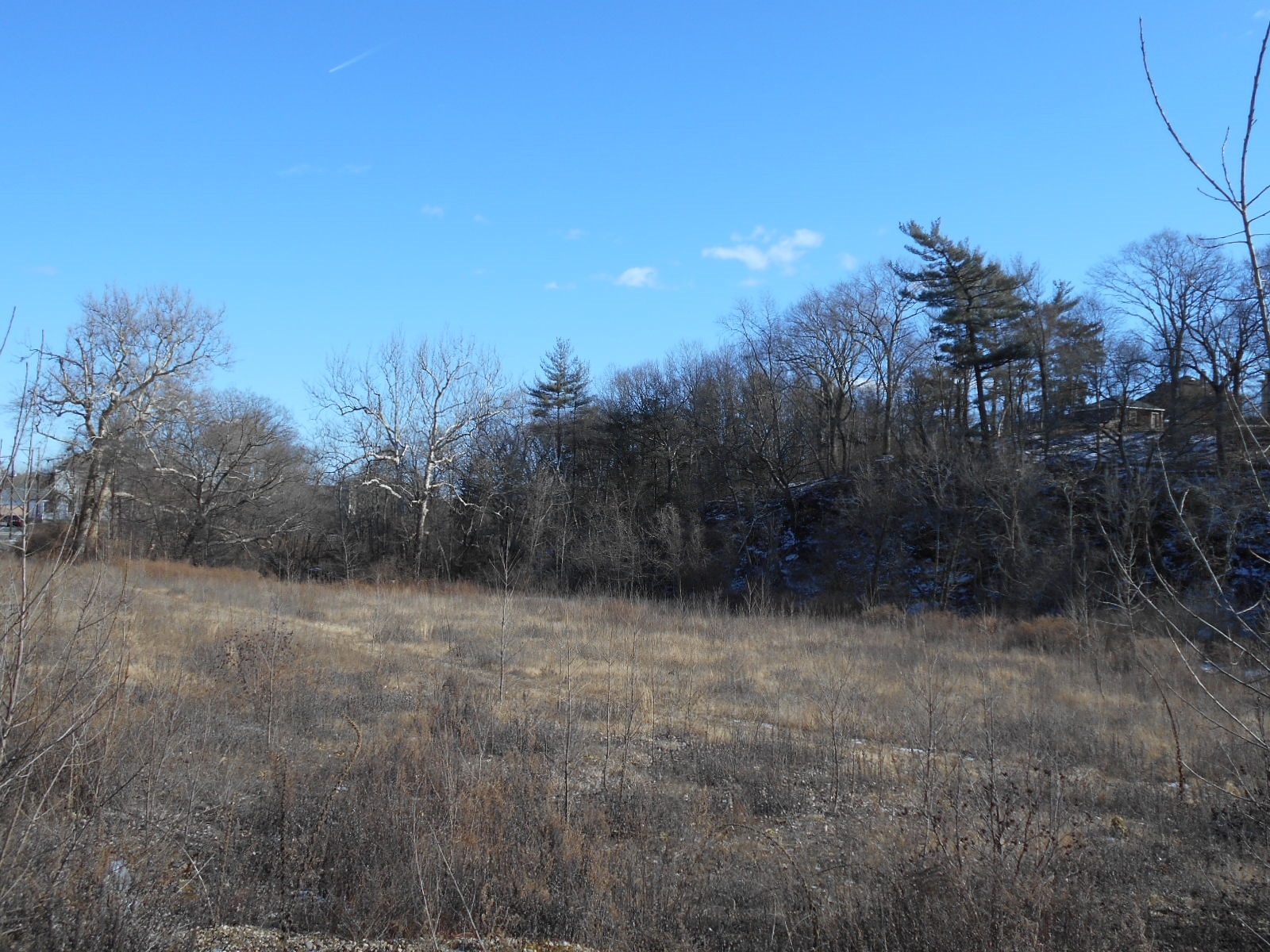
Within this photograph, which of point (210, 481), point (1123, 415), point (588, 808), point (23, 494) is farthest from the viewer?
point (210, 481)

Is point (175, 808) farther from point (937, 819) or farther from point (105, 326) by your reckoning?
point (105, 326)

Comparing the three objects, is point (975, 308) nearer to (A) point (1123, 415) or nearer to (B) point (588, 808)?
(A) point (1123, 415)

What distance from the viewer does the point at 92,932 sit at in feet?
11.2

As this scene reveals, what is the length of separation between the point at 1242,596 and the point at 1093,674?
11.4 meters

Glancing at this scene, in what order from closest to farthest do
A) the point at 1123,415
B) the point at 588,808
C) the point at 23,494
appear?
the point at 23,494, the point at 588,808, the point at 1123,415

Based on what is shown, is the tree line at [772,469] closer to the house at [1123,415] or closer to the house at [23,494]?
the house at [1123,415]

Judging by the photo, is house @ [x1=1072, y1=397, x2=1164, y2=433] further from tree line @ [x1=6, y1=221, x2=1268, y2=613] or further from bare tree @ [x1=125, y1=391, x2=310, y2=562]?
bare tree @ [x1=125, y1=391, x2=310, y2=562]

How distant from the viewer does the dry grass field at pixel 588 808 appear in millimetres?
4164

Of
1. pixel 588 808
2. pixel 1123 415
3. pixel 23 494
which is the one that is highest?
pixel 1123 415

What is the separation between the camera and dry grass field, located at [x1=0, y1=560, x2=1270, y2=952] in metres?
4.16

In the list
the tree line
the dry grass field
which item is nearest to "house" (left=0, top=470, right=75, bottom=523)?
the dry grass field

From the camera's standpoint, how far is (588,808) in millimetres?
6188

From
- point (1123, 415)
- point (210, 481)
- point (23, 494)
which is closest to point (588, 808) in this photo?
point (23, 494)

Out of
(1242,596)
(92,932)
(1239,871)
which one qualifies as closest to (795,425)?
(1242,596)
